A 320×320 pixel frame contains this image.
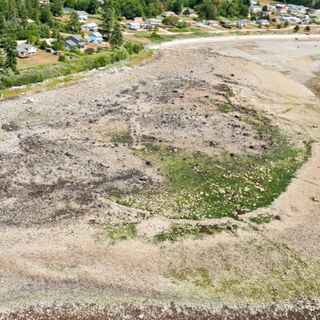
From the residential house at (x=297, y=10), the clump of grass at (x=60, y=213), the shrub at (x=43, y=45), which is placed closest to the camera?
the clump of grass at (x=60, y=213)

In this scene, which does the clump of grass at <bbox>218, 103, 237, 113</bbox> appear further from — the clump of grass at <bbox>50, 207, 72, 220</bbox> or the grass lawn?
the grass lawn

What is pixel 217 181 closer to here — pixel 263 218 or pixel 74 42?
pixel 263 218

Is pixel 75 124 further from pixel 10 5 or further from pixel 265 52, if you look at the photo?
pixel 265 52

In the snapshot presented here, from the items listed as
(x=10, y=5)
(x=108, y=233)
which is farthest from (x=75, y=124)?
(x=10, y=5)

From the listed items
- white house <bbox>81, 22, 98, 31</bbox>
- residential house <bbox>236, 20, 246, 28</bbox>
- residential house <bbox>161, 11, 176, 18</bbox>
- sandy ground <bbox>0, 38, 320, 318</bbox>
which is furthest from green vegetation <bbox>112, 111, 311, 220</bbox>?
residential house <bbox>161, 11, 176, 18</bbox>

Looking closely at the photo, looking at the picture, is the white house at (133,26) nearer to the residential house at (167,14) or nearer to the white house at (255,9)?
the residential house at (167,14)

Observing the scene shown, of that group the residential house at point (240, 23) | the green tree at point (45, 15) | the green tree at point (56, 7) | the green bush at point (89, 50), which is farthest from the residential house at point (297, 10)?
the green bush at point (89, 50)
